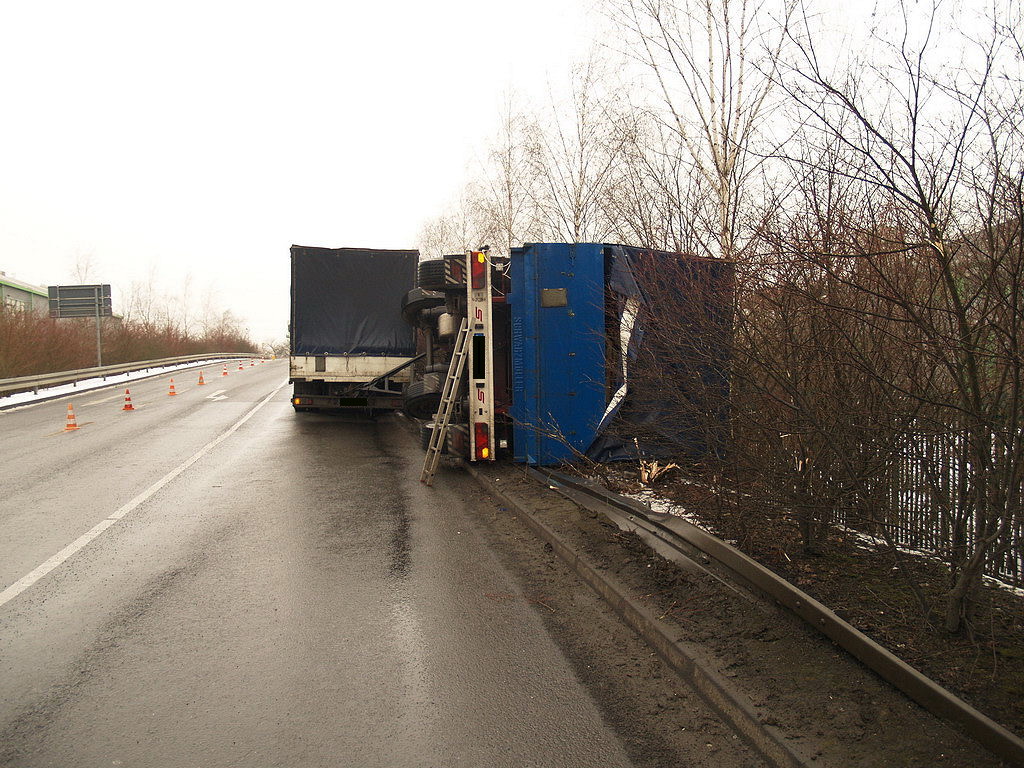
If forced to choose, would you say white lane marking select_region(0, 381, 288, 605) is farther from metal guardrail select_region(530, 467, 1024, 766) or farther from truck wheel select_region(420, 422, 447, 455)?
metal guardrail select_region(530, 467, 1024, 766)

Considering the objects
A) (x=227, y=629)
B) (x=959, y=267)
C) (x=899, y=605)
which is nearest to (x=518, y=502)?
(x=227, y=629)

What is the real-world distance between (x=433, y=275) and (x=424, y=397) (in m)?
1.83

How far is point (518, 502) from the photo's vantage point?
7387mm

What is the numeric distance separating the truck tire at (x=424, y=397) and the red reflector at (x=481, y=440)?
57.9 inches

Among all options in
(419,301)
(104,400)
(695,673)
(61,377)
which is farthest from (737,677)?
(61,377)

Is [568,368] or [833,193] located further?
[568,368]

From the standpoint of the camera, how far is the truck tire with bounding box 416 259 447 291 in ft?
32.2

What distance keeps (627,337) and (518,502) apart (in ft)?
6.80

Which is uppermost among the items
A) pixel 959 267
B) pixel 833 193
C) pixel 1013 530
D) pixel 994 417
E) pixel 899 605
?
pixel 833 193

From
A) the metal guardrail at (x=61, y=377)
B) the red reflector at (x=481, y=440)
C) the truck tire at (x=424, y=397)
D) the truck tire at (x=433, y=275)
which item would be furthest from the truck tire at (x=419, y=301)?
the metal guardrail at (x=61, y=377)

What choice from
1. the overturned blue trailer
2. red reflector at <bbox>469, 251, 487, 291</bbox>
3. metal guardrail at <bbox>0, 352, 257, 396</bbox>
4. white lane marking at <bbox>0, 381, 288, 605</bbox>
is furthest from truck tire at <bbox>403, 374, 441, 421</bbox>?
metal guardrail at <bbox>0, 352, 257, 396</bbox>

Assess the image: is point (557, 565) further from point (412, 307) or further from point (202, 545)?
point (412, 307)

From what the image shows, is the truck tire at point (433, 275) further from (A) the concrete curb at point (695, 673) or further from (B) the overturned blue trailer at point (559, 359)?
(A) the concrete curb at point (695, 673)

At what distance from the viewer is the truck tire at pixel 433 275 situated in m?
9.81
